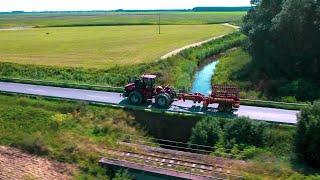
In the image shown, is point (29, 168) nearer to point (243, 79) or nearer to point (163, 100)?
point (163, 100)

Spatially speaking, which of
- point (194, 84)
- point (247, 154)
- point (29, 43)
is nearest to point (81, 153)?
point (247, 154)

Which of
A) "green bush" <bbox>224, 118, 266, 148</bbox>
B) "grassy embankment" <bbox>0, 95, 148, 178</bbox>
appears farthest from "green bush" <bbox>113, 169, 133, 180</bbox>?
"green bush" <bbox>224, 118, 266, 148</bbox>

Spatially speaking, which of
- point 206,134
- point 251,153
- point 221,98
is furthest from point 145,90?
point 251,153

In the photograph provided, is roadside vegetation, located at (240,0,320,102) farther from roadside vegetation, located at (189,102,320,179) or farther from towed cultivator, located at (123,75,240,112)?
roadside vegetation, located at (189,102,320,179)

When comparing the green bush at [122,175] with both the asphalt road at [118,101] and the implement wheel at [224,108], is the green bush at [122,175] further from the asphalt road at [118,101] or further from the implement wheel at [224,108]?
the implement wheel at [224,108]

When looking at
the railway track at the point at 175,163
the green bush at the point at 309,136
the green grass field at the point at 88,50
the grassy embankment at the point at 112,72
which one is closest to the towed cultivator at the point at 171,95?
the railway track at the point at 175,163

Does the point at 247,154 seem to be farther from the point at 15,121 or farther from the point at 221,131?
the point at 15,121
